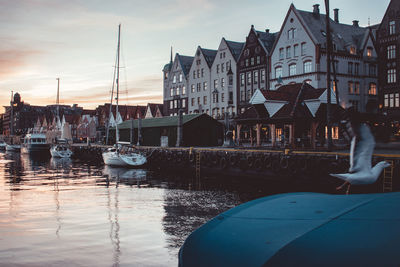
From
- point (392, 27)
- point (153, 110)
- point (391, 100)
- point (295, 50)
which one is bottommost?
point (391, 100)

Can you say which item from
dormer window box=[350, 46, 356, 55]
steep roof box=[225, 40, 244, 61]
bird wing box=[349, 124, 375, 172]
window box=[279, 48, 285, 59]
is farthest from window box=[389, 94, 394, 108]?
bird wing box=[349, 124, 375, 172]

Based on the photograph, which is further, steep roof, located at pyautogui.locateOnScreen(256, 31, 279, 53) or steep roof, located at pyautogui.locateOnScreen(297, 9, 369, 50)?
steep roof, located at pyautogui.locateOnScreen(256, 31, 279, 53)

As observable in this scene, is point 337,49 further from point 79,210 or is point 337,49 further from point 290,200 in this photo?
point 290,200

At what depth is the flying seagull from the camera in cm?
567

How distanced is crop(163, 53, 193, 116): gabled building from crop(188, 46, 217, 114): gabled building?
2.54m

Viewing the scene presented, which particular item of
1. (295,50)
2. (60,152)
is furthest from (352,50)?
(60,152)

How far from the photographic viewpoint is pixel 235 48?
8425 cm

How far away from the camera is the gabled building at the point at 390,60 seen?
61.2 meters

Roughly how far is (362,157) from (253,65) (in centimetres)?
7219

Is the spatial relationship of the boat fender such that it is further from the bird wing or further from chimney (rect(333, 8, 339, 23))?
chimney (rect(333, 8, 339, 23))

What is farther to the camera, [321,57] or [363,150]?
[321,57]

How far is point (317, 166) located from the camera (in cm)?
2891

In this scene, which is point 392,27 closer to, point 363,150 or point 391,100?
point 391,100

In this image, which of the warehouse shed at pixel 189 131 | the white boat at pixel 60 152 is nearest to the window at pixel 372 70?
the warehouse shed at pixel 189 131
